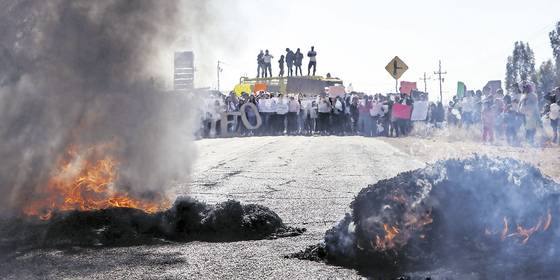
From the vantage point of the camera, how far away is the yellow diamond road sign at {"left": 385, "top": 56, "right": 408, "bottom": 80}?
35.2 metres

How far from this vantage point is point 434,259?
6.44 m

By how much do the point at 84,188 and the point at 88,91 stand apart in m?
1.26

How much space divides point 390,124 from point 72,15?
27.4m

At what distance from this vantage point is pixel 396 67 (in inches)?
1391

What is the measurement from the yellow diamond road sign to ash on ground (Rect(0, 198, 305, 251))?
27033 mm

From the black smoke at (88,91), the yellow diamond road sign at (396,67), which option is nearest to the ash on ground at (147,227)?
the black smoke at (88,91)

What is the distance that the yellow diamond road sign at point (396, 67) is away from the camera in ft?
115

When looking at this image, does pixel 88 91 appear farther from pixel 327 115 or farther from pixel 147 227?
pixel 327 115

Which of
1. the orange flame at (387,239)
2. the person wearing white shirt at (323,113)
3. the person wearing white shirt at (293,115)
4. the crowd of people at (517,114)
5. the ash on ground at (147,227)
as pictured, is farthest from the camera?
the person wearing white shirt at (293,115)

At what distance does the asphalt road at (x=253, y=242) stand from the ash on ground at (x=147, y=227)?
33 cm

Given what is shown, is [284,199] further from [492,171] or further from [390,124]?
[390,124]

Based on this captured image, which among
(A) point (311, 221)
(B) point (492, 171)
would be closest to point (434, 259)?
(B) point (492, 171)

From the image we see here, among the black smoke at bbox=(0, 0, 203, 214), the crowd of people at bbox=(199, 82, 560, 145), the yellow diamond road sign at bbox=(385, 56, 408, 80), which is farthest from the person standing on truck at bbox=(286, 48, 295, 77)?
the black smoke at bbox=(0, 0, 203, 214)

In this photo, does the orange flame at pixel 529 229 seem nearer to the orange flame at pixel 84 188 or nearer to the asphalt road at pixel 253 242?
the asphalt road at pixel 253 242
